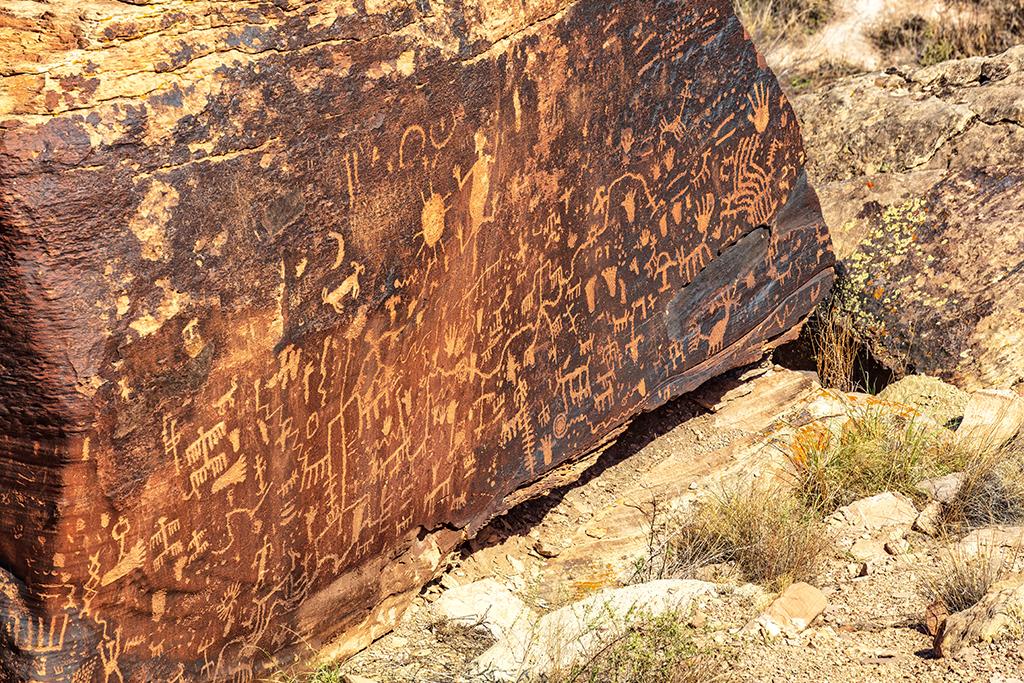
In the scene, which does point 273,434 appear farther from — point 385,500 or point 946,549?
point 946,549

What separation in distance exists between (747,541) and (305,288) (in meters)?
1.40

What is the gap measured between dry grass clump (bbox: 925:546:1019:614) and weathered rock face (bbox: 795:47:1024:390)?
→ 1.20 meters

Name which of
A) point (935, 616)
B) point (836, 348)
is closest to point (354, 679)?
point (935, 616)

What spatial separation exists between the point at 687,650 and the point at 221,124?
144 centimetres

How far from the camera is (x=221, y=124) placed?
2193 mm

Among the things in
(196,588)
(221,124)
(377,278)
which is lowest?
(196,588)

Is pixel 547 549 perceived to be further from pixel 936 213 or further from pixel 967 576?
pixel 936 213

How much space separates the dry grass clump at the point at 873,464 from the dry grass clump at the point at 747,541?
0.10 metres

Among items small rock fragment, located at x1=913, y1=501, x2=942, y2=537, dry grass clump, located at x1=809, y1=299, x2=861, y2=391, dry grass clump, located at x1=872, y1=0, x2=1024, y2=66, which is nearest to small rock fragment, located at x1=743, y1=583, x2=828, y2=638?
small rock fragment, located at x1=913, y1=501, x2=942, y2=537

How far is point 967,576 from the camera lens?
264 cm

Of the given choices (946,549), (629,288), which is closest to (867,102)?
(629,288)

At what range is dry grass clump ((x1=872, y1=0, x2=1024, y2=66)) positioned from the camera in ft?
17.7

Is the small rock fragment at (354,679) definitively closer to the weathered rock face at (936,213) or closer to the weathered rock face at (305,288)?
the weathered rock face at (305,288)

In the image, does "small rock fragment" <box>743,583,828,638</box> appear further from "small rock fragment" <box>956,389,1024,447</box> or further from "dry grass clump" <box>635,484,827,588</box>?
"small rock fragment" <box>956,389,1024,447</box>
